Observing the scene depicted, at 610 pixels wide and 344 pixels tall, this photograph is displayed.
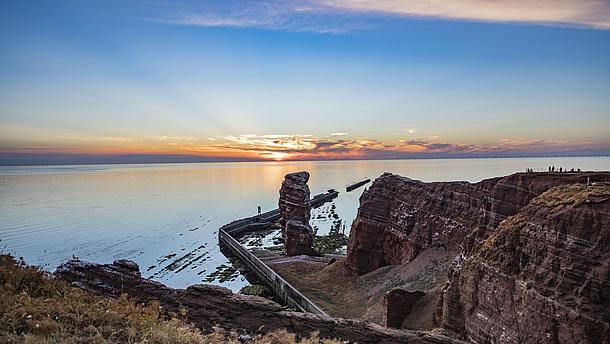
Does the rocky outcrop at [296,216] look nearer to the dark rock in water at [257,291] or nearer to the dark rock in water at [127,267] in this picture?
the dark rock in water at [257,291]

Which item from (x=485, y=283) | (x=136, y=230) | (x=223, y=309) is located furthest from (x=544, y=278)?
(x=136, y=230)

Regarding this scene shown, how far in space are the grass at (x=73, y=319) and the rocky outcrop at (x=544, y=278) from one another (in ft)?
34.1

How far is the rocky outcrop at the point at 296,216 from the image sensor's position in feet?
178

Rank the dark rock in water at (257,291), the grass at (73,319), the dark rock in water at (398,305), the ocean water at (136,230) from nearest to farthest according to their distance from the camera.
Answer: the grass at (73,319) < the dark rock in water at (398,305) < the dark rock in water at (257,291) < the ocean water at (136,230)

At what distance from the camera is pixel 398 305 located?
25.9 metres

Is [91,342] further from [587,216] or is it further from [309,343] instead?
[587,216]

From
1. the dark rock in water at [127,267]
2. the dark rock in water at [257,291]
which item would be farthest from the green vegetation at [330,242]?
the dark rock in water at [127,267]

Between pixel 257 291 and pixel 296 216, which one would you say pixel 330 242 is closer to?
pixel 296 216

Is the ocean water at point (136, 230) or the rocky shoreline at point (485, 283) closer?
the rocky shoreline at point (485, 283)

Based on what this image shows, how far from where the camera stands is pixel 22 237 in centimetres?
6097

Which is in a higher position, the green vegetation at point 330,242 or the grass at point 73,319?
the grass at point 73,319

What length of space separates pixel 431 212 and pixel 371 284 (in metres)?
8.89

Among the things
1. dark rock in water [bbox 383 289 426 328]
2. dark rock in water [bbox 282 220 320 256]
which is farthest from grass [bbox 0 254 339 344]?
dark rock in water [bbox 282 220 320 256]

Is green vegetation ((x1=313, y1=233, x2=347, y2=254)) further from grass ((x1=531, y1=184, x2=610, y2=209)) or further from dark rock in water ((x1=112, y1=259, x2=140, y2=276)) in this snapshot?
dark rock in water ((x1=112, y1=259, x2=140, y2=276))
